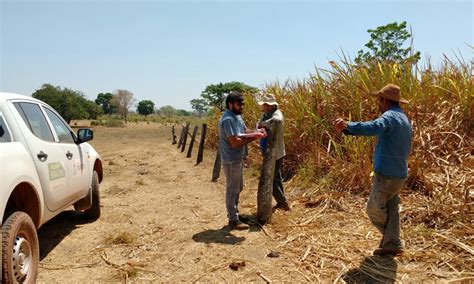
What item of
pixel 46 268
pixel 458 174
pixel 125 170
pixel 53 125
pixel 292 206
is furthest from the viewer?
pixel 125 170

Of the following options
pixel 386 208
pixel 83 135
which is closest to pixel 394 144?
pixel 386 208

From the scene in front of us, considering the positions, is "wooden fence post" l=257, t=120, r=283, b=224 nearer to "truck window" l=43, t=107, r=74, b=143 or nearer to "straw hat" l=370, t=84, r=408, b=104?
"straw hat" l=370, t=84, r=408, b=104

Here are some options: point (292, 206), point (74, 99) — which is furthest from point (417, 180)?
point (74, 99)

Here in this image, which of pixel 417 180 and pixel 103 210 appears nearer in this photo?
pixel 417 180

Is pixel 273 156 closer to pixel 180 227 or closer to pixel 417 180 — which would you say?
pixel 180 227

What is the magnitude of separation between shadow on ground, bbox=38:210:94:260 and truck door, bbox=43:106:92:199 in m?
0.63

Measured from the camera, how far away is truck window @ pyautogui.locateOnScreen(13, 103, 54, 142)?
12.8 ft

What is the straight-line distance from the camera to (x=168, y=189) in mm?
8438

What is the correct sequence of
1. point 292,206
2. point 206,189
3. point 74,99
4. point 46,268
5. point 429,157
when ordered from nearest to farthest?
point 46,268, point 429,157, point 292,206, point 206,189, point 74,99

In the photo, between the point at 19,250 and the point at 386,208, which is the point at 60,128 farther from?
the point at 386,208

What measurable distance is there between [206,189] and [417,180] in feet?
14.3

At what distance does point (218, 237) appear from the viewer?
5020 mm

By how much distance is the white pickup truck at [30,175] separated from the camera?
3.02 m

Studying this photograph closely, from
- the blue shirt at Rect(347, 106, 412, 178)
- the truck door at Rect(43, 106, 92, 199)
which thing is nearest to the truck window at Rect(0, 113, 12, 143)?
the truck door at Rect(43, 106, 92, 199)
